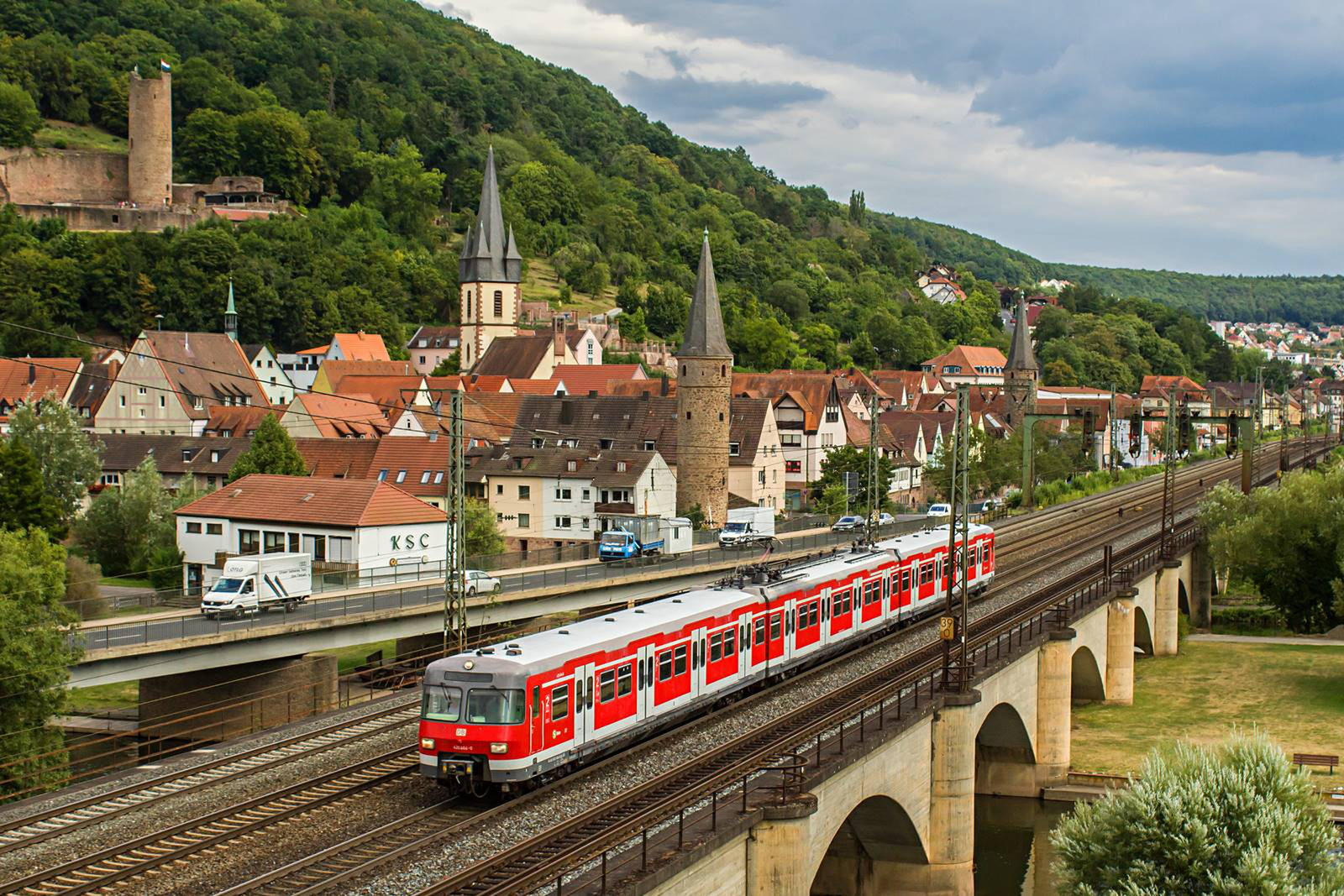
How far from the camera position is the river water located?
3356 centimetres

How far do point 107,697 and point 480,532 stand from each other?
59.4 feet

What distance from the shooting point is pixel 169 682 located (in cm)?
4094

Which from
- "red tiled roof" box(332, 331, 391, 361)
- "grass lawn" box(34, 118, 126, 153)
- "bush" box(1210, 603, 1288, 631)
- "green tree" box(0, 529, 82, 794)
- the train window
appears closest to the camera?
the train window

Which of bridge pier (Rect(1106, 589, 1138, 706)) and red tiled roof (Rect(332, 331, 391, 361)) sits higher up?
red tiled roof (Rect(332, 331, 391, 361))

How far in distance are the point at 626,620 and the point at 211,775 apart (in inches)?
314

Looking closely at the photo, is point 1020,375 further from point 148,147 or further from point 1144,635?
point 148,147

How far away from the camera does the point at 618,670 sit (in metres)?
25.9

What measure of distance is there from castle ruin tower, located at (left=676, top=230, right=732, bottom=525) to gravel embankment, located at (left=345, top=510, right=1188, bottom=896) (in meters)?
37.4

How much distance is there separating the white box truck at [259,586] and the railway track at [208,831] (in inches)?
714

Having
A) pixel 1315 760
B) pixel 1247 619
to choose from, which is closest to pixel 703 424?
pixel 1247 619

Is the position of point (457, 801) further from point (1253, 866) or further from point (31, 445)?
point (31, 445)

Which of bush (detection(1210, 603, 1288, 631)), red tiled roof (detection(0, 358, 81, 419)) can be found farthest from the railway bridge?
red tiled roof (detection(0, 358, 81, 419))

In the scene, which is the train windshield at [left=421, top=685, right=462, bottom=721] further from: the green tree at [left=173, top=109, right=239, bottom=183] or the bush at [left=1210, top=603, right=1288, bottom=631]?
the green tree at [left=173, top=109, right=239, bottom=183]

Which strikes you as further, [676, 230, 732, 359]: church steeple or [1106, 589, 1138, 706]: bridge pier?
[676, 230, 732, 359]: church steeple
